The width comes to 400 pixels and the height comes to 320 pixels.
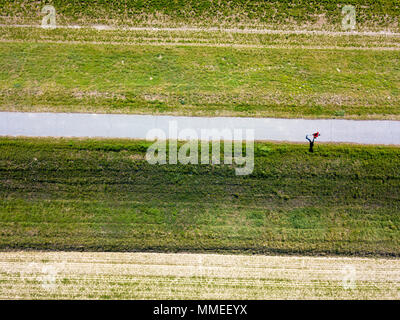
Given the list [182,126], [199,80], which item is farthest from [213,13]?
[182,126]

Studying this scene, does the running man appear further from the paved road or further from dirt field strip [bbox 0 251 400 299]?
dirt field strip [bbox 0 251 400 299]

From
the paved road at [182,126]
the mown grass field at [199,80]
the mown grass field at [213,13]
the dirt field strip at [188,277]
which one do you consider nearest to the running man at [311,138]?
the paved road at [182,126]

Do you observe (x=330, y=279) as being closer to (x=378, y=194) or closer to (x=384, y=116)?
(x=378, y=194)

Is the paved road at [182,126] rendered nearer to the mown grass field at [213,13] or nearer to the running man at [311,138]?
the running man at [311,138]

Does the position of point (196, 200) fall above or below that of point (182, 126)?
below

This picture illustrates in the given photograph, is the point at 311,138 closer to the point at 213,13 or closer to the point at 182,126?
the point at 182,126

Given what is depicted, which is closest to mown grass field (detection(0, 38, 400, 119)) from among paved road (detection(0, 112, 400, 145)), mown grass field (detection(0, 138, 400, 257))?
paved road (detection(0, 112, 400, 145))
